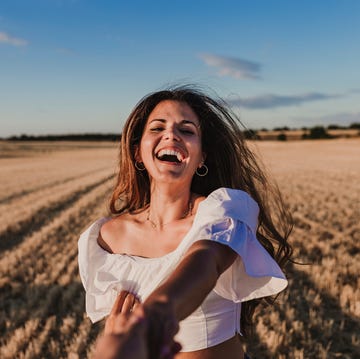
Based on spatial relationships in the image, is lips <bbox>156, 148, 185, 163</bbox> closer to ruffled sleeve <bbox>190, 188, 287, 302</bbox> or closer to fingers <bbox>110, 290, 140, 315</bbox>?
ruffled sleeve <bbox>190, 188, 287, 302</bbox>

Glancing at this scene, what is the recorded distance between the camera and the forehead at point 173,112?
212 centimetres

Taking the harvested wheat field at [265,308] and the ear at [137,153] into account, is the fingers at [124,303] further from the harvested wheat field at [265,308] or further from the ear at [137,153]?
the harvested wheat field at [265,308]

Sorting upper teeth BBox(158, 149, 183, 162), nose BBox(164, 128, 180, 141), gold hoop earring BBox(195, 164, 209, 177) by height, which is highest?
nose BBox(164, 128, 180, 141)

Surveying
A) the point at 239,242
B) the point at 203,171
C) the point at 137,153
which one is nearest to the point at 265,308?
the point at 203,171

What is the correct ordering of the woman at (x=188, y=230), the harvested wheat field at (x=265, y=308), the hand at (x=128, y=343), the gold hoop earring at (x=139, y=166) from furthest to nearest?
the harvested wheat field at (x=265, y=308) < the gold hoop earring at (x=139, y=166) < the woman at (x=188, y=230) < the hand at (x=128, y=343)

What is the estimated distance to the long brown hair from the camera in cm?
229

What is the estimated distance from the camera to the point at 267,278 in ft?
5.75

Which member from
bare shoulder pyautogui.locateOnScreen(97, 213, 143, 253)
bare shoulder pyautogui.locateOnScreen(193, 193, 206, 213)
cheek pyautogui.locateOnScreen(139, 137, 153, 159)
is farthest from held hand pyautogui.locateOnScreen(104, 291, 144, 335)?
cheek pyautogui.locateOnScreen(139, 137, 153, 159)

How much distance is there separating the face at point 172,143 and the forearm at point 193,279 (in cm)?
59

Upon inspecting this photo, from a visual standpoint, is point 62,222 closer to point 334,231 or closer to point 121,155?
point 334,231

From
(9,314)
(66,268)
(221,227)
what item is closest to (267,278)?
(221,227)

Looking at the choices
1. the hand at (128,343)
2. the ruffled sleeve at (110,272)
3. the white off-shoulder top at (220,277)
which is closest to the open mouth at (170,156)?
the white off-shoulder top at (220,277)

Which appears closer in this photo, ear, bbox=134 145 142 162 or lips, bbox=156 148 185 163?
lips, bbox=156 148 185 163

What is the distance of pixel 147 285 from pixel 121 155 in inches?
35.3
